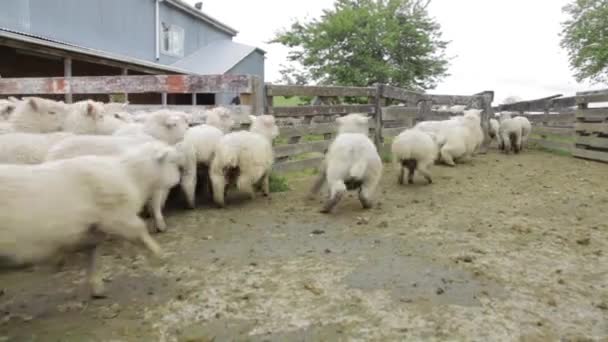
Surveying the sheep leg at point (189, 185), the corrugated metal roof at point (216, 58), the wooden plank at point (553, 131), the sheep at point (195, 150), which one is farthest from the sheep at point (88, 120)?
the corrugated metal roof at point (216, 58)

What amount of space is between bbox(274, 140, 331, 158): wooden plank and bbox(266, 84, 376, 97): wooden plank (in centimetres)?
90

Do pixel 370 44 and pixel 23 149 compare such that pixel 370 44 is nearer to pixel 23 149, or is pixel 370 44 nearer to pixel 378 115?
pixel 378 115

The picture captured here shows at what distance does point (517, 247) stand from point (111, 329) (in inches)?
143

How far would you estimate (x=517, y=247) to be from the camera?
→ 4.59 meters

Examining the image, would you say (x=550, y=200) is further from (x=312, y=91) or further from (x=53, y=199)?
(x=53, y=199)

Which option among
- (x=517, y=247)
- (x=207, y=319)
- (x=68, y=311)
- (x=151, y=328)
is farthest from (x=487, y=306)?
(x=68, y=311)

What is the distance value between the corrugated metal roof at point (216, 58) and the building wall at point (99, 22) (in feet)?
2.21

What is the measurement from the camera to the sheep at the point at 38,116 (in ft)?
18.8

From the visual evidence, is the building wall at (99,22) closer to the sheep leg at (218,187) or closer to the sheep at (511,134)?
the sheep leg at (218,187)

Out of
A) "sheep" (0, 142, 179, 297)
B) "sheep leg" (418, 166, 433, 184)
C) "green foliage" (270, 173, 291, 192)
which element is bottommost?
"green foliage" (270, 173, 291, 192)

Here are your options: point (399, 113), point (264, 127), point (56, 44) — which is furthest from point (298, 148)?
point (56, 44)

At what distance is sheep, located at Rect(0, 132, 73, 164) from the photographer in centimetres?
452

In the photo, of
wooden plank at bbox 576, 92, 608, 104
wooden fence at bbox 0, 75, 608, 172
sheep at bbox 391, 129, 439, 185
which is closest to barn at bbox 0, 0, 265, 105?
wooden fence at bbox 0, 75, 608, 172

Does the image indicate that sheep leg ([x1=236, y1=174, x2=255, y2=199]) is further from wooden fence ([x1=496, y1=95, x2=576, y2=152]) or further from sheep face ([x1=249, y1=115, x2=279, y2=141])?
wooden fence ([x1=496, y1=95, x2=576, y2=152])
